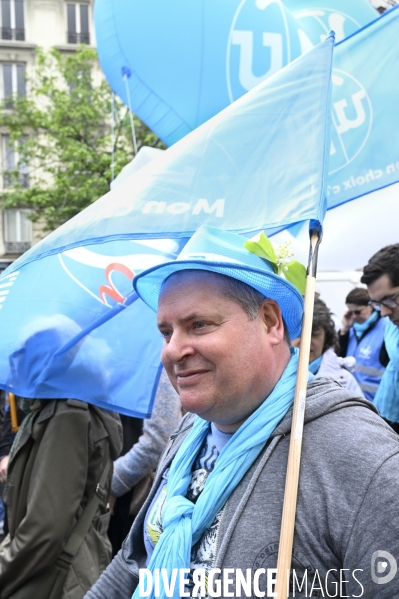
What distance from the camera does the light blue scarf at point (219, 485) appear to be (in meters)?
1.51

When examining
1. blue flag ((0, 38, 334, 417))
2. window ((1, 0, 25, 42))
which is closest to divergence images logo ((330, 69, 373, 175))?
blue flag ((0, 38, 334, 417))

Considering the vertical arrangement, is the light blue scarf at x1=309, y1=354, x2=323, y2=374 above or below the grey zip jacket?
below

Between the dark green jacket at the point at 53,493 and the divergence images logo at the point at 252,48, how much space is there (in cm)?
238

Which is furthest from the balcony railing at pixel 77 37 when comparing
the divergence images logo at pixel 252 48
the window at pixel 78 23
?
the divergence images logo at pixel 252 48

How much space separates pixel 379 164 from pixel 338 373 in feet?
4.40

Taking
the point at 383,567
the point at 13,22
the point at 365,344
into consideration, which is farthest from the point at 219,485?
the point at 13,22

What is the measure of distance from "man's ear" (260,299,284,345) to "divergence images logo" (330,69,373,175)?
1.95m

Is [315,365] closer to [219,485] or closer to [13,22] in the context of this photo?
[219,485]

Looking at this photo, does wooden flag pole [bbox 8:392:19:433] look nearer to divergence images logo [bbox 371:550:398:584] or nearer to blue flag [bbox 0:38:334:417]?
blue flag [bbox 0:38:334:417]

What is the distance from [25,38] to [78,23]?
2597 millimetres

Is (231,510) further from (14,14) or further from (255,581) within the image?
(14,14)

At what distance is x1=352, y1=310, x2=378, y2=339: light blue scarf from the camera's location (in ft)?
17.1

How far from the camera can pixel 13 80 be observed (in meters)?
31.0

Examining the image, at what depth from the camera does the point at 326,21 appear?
4617 mm
